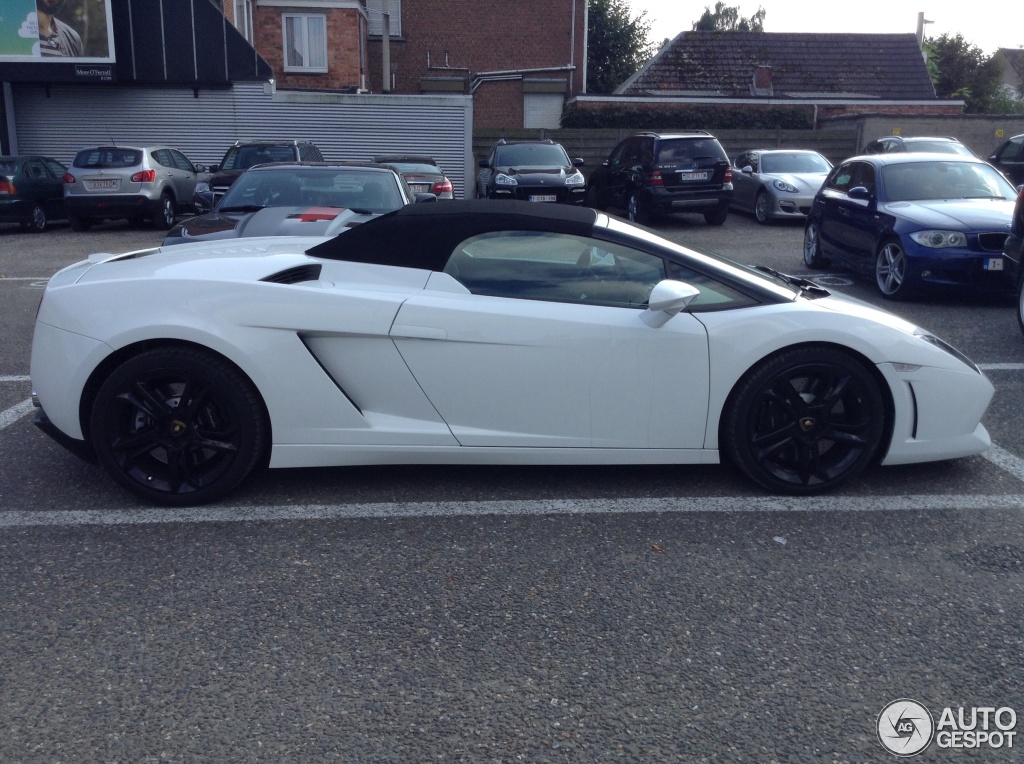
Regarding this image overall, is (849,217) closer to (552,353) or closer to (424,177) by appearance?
(552,353)

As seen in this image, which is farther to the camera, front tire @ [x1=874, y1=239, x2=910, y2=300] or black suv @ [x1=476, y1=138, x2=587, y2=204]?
black suv @ [x1=476, y1=138, x2=587, y2=204]

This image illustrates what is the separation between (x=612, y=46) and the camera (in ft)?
162

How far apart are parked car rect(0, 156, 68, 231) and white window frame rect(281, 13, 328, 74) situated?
13400mm

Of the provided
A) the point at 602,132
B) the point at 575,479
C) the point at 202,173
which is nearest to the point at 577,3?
the point at 602,132

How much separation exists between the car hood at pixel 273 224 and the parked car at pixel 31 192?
10.7m

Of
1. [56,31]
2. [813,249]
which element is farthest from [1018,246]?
[56,31]

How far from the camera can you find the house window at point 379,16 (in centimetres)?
3409

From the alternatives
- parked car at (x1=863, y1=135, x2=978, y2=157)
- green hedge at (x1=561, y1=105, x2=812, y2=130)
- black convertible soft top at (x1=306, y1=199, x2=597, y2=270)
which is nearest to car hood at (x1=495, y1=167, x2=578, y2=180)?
parked car at (x1=863, y1=135, x2=978, y2=157)

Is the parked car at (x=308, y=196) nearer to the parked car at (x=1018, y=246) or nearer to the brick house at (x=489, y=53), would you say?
the parked car at (x=1018, y=246)

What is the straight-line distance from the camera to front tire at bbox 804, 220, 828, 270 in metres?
11.9

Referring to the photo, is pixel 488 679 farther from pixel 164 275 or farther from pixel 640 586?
pixel 164 275

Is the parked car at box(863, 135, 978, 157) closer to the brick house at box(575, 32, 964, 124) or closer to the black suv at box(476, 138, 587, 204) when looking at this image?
the black suv at box(476, 138, 587, 204)

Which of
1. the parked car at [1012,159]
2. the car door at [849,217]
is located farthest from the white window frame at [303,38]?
the car door at [849,217]

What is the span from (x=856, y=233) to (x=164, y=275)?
809cm
